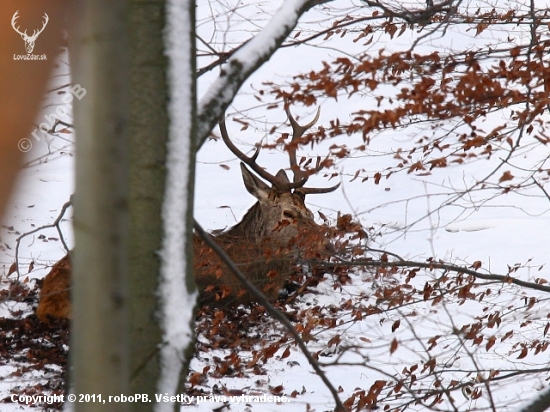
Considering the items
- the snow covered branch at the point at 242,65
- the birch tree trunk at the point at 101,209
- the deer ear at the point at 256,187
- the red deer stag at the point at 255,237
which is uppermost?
the deer ear at the point at 256,187

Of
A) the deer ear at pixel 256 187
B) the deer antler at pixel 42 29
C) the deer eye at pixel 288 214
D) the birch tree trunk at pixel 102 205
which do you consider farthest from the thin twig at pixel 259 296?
the deer ear at pixel 256 187

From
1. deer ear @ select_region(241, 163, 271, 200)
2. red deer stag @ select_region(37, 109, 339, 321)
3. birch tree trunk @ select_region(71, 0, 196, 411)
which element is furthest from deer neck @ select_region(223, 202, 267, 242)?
birch tree trunk @ select_region(71, 0, 196, 411)

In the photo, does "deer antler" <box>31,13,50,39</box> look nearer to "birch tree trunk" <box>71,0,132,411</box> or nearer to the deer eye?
"birch tree trunk" <box>71,0,132,411</box>

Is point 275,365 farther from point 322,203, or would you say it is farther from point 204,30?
point 204,30

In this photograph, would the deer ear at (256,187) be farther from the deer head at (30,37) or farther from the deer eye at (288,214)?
the deer head at (30,37)

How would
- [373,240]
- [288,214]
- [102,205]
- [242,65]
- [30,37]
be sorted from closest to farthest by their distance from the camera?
1. [30,37]
2. [102,205]
3. [242,65]
4. [373,240]
5. [288,214]

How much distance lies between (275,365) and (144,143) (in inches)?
202

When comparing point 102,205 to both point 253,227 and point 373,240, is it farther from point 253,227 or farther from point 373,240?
point 253,227

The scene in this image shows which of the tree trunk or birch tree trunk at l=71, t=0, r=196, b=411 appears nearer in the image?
birch tree trunk at l=71, t=0, r=196, b=411

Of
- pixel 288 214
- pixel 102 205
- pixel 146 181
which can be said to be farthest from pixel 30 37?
pixel 288 214

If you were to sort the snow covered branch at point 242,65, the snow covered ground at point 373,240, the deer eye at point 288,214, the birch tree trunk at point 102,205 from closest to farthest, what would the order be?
1. the birch tree trunk at point 102,205
2. the snow covered branch at point 242,65
3. the snow covered ground at point 373,240
4. the deer eye at point 288,214

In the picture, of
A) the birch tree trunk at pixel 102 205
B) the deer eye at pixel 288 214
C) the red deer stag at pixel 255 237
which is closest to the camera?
the birch tree trunk at pixel 102 205

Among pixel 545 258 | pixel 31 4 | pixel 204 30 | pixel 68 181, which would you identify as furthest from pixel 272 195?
pixel 204 30

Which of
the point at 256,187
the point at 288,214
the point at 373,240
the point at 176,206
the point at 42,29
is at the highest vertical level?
the point at 256,187
